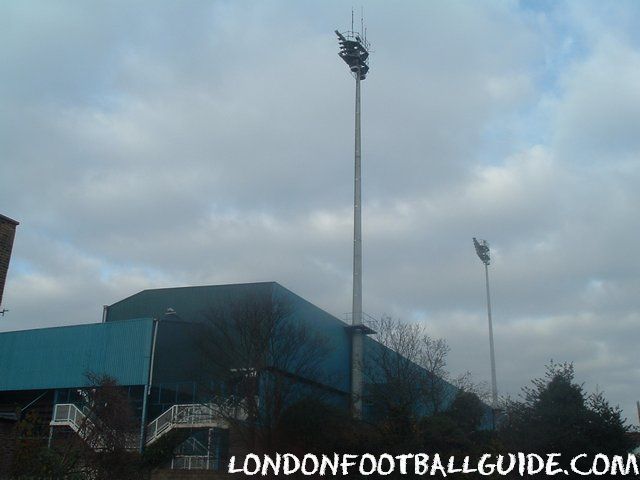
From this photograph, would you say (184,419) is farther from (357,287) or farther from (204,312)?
(357,287)

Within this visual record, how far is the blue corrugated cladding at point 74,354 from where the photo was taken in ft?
137

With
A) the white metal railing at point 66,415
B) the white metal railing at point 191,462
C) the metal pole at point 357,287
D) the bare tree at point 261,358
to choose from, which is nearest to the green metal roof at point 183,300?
the bare tree at point 261,358

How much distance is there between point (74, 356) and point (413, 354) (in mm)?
22118

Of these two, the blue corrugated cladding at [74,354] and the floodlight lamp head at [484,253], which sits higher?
the floodlight lamp head at [484,253]

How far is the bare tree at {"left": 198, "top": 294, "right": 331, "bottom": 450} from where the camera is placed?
3073cm

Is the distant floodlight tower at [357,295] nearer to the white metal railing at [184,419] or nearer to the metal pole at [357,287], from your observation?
the metal pole at [357,287]

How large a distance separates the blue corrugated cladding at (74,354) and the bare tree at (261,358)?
5.83m

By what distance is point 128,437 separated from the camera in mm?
22391

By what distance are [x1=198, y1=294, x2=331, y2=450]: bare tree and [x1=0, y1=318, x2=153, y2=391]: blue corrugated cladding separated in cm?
583

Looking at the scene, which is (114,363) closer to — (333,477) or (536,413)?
(333,477)

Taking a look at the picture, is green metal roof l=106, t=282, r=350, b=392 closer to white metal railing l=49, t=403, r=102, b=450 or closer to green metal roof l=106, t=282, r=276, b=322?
green metal roof l=106, t=282, r=276, b=322

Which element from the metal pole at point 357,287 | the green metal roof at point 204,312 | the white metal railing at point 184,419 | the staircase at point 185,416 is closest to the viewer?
the staircase at point 185,416

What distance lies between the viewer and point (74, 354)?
145 feet

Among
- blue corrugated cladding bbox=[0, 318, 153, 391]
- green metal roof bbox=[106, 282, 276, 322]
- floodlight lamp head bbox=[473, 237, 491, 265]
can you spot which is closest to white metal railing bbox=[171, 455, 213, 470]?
blue corrugated cladding bbox=[0, 318, 153, 391]
